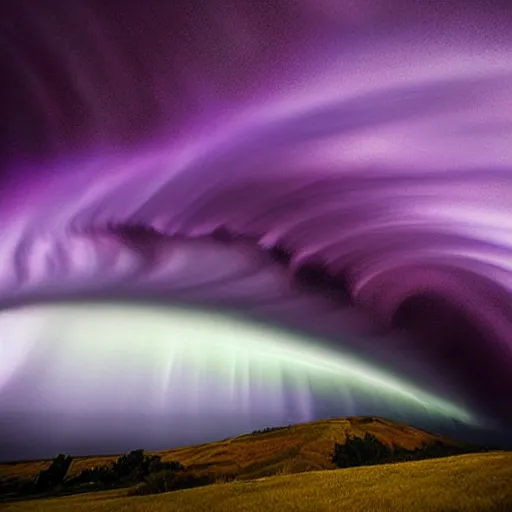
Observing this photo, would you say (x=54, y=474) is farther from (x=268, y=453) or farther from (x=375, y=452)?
(x=375, y=452)

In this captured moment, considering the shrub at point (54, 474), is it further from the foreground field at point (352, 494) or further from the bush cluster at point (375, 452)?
the bush cluster at point (375, 452)

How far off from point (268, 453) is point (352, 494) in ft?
5.57

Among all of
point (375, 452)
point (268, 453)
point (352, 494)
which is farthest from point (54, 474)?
point (375, 452)

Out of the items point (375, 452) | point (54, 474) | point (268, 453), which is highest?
point (54, 474)

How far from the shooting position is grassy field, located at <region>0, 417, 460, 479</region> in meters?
7.24

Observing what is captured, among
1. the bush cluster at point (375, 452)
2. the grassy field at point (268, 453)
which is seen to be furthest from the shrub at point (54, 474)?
→ the bush cluster at point (375, 452)

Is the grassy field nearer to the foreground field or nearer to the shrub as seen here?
the shrub

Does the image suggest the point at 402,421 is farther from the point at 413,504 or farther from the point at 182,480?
the point at 182,480

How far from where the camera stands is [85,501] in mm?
6586

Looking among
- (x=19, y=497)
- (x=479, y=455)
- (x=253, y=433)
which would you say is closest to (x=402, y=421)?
(x=479, y=455)

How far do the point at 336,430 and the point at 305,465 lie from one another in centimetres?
86

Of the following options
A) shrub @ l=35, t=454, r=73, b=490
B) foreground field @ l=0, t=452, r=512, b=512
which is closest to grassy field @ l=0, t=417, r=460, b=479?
shrub @ l=35, t=454, r=73, b=490

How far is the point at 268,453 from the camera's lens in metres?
7.42

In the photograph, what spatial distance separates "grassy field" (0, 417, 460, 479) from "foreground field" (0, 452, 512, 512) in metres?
0.35
